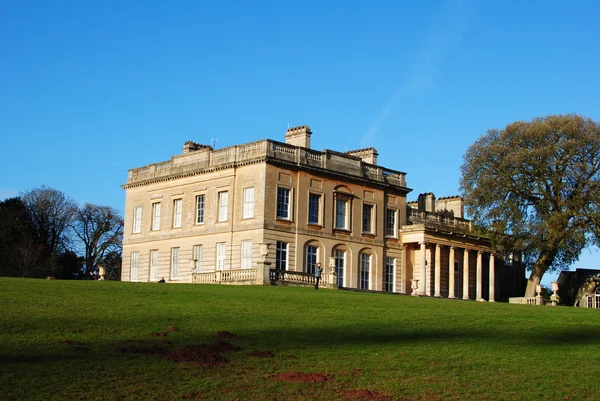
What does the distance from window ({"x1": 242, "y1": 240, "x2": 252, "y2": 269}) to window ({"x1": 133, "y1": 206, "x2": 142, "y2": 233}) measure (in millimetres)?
10444

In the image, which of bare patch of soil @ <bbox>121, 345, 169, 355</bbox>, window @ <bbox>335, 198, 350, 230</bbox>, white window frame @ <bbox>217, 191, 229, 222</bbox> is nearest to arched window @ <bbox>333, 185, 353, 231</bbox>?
window @ <bbox>335, 198, 350, 230</bbox>

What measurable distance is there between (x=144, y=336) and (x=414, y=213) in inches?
1482

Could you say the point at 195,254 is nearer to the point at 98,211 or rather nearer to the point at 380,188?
the point at 380,188

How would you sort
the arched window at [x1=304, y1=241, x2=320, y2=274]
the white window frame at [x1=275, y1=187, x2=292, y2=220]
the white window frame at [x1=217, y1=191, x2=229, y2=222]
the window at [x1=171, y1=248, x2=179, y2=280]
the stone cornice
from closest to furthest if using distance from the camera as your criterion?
the white window frame at [x1=275, y1=187, x2=292, y2=220] < the stone cornice < the arched window at [x1=304, y1=241, x2=320, y2=274] < the white window frame at [x1=217, y1=191, x2=229, y2=222] < the window at [x1=171, y1=248, x2=179, y2=280]

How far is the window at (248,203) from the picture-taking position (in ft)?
155

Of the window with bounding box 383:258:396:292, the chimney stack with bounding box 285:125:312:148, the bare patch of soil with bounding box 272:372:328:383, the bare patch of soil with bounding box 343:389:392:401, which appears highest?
the chimney stack with bounding box 285:125:312:148

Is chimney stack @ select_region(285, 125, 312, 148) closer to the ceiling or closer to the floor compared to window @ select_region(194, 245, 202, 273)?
closer to the ceiling

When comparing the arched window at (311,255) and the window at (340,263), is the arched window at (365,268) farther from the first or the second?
the arched window at (311,255)

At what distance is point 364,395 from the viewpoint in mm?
15938

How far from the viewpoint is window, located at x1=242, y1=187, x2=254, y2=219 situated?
47281 millimetres

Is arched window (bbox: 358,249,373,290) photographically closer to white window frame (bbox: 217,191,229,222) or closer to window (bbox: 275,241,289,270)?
window (bbox: 275,241,289,270)

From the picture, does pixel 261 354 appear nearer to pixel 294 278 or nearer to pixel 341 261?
pixel 294 278

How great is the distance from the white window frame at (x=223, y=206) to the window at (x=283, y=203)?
3.27m

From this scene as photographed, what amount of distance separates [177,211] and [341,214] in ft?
33.1
